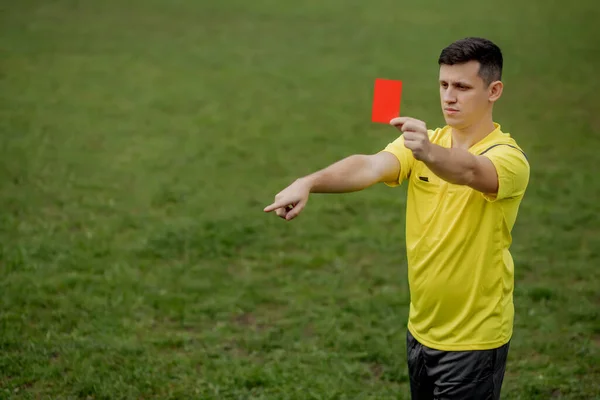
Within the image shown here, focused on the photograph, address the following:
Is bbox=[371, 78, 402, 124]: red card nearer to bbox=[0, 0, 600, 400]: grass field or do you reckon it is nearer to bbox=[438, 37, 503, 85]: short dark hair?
bbox=[438, 37, 503, 85]: short dark hair

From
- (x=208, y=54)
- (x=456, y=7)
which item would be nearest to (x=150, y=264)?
(x=208, y=54)

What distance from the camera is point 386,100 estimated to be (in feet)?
9.80

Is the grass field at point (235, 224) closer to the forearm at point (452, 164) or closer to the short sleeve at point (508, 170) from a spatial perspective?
the short sleeve at point (508, 170)

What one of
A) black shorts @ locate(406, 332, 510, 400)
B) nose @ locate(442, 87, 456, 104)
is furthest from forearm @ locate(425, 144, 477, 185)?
black shorts @ locate(406, 332, 510, 400)

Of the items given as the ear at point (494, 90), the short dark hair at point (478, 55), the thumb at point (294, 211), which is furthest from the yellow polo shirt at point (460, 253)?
the thumb at point (294, 211)

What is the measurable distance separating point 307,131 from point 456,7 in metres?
11.0

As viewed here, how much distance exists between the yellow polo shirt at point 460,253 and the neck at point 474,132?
3 cm

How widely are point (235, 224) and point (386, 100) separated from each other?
4765 millimetres

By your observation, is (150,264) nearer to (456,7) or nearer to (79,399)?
(79,399)

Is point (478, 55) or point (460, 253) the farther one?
point (460, 253)

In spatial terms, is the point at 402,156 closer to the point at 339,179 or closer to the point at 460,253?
the point at 339,179

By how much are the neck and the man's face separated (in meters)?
0.06

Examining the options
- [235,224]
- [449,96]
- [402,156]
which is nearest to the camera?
[449,96]

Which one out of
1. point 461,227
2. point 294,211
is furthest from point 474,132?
point 294,211
